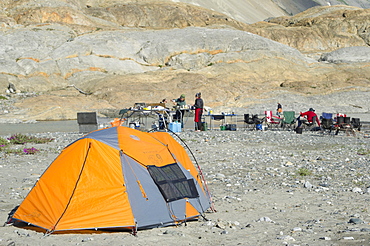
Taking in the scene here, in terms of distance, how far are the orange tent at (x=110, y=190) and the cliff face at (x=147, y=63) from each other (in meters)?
33.2

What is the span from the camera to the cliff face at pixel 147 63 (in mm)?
50344

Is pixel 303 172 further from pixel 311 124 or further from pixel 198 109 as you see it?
pixel 311 124

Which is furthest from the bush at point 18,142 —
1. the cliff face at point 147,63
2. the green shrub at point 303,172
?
the cliff face at point 147,63

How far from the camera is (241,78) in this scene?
59.5m

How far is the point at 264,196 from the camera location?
941 centimetres

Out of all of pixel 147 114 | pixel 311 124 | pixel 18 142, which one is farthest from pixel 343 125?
pixel 18 142

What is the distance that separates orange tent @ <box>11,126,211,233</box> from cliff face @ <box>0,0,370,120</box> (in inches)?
1308

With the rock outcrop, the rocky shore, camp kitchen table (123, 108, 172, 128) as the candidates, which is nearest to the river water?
camp kitchen table (123, 108, 172, 128)

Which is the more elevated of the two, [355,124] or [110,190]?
[355,124]

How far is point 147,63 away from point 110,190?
58960 millimetres

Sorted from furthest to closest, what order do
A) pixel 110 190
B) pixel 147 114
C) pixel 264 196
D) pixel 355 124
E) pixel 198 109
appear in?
pixel 147 114, pixel 355 124, pixel 198 109, pixel 264 196, pixel 110 190

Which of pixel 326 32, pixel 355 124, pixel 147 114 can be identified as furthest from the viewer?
pixel 326 32

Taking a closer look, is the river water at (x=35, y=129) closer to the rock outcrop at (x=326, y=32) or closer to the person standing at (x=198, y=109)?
the person standing at (x=198, y=109)

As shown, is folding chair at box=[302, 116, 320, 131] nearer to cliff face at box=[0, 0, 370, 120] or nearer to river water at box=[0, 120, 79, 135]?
river water at box=[0, 120, 79, 135]
